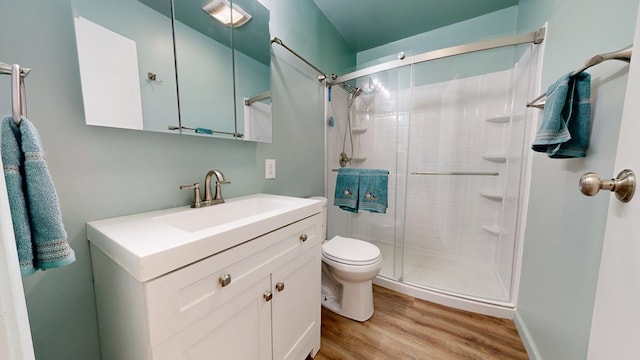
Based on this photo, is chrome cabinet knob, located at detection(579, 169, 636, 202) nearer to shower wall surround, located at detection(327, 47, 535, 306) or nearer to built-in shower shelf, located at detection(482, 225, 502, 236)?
shower wall surround, located at detection(327, 47, 535, 306)

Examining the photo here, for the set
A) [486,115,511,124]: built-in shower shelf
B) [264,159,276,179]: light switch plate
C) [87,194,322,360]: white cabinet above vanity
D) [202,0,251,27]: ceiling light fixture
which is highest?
[202,0,251,27]: ceiling light fixture

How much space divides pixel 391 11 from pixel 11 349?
8.16 ft

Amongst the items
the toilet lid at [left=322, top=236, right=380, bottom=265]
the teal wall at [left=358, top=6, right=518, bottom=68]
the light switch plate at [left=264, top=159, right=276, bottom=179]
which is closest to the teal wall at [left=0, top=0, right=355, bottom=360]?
the light switch plate at [left=264, top=159, right=276, bottom=179]

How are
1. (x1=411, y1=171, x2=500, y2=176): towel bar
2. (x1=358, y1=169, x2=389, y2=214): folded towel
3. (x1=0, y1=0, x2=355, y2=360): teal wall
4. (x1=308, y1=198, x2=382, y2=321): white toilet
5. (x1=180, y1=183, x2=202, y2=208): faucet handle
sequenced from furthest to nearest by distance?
(x1=411, y1=171, x2=500, y2=176): towel bar < (x1=358, y1=169, x2=389, y2=214): folded towel < (x1=308, y1=198, x2=382, y2=321): white toilet < (x1=180, y1=183, x2=202, y2=208): faucet handle < (x1=0, y1=0, x2=355, y2=360): teal wall

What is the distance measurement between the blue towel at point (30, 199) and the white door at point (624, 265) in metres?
1.15

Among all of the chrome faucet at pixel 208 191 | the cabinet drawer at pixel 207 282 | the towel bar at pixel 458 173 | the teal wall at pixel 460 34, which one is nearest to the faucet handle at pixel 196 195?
the chrome faucet at pixel 208 191

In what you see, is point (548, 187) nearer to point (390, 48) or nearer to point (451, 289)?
point (451, 289)

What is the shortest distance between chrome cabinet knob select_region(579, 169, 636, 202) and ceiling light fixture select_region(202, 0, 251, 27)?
149 centimetres

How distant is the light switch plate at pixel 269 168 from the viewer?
1430mm

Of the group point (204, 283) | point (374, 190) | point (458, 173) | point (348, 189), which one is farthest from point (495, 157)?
point (204, 283)

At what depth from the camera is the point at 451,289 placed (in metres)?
1.67

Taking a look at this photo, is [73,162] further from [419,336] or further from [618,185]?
[419,336]

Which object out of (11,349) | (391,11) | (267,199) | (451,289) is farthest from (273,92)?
(451,289)

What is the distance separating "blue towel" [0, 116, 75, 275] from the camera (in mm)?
436
